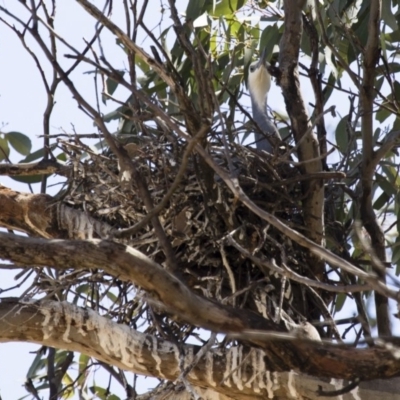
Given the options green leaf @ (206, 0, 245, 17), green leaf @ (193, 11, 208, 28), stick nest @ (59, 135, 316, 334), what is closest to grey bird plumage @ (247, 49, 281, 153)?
green leaf @ (206, 0, 245, 17)

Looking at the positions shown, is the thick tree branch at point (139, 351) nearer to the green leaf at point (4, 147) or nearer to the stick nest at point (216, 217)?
the stick nest at point (216, 217)

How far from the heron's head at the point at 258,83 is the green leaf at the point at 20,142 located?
95 centimetres

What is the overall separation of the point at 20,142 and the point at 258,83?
1139 millimetres

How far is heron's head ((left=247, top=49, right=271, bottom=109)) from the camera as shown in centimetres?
361

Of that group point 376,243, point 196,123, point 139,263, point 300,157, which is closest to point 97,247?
point 139,263

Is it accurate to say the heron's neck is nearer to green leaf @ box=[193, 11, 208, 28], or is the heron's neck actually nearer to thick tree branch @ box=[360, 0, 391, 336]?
green leaf @ box=[193, 11, 208, 28]

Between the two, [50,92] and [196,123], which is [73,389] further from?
[196,123]

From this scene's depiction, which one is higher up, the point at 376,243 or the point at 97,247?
the point at 376,243

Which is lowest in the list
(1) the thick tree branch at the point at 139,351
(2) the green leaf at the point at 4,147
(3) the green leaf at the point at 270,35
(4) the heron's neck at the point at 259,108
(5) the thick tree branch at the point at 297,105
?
(1) the thick tree branch at the point at 139,351

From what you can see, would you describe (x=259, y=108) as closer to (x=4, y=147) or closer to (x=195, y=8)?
(x=195, y=8)

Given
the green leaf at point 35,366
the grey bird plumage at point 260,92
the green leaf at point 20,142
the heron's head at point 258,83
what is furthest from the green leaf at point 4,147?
the heron's head at point 258,83

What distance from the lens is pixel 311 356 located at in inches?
70.9

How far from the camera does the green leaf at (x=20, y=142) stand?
118 inches

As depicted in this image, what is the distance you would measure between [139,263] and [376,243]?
0.89m
